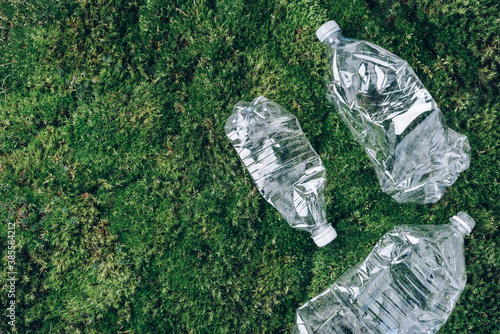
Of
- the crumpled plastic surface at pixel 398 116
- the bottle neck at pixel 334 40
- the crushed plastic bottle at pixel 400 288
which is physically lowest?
the crushed plastic bottle at pixel 400 288

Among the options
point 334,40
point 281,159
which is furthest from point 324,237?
point 334,40

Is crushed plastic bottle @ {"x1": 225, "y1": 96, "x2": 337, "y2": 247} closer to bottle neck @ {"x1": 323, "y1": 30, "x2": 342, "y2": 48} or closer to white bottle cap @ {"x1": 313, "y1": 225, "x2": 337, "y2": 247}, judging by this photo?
white bottle cap @ {"x1": 313, "y1": 225, "x2": 337, "y2": 247}

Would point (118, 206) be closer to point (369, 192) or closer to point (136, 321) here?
point (136, 321)

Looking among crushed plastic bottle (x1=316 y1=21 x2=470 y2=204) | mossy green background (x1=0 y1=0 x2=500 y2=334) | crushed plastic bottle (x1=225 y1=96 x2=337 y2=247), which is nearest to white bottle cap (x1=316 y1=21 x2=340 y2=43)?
crushed plastic bottle (x1=316 y1=21 x2=470 y2=204)

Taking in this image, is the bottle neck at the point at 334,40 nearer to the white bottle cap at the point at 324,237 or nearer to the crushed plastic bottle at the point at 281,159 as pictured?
the crushed plastic bottle at the point at 281,159

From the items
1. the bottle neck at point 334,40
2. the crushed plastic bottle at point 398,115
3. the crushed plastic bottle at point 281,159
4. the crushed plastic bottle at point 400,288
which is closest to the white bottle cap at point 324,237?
the crushed plastic bottle at point 281,159

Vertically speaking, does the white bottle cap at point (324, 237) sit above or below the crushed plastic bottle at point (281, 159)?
below

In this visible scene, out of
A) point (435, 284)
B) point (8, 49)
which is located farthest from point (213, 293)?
point (8, 49)
